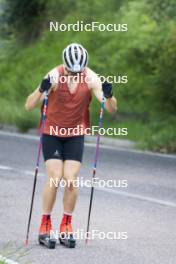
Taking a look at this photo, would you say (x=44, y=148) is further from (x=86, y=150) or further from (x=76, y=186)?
(x=86, y=150)

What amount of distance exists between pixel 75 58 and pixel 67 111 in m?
0.50

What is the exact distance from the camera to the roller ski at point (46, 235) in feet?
34.3

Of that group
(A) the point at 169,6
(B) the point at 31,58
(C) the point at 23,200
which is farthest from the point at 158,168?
(B) the point at 31,58

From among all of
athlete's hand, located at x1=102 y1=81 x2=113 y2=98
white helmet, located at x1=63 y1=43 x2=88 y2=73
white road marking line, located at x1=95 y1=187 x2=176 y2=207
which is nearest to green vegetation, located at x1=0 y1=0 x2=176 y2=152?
white road marking line, located at x1=95 y1=187 x2=176 y2=207

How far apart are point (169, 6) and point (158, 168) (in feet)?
33.9

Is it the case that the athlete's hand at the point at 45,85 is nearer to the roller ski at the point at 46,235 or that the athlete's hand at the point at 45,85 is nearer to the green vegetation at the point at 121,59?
the roller ski at the point at 46,235

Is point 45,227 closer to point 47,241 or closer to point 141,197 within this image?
point 47,241

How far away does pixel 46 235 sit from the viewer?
1059 centimetres

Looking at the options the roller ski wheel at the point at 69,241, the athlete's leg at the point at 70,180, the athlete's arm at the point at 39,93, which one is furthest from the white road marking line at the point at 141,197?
the athlete's arm at the point at 39,93

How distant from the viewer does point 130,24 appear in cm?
2756

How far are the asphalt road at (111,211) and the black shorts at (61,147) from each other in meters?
0.80

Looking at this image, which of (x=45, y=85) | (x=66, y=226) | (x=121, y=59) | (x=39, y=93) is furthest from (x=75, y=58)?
(x=121, y=59)

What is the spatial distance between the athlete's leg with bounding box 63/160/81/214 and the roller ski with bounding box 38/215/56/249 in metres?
0.20

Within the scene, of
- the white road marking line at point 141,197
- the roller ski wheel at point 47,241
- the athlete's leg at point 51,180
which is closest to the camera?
the roller ski wheel at point 47,241
